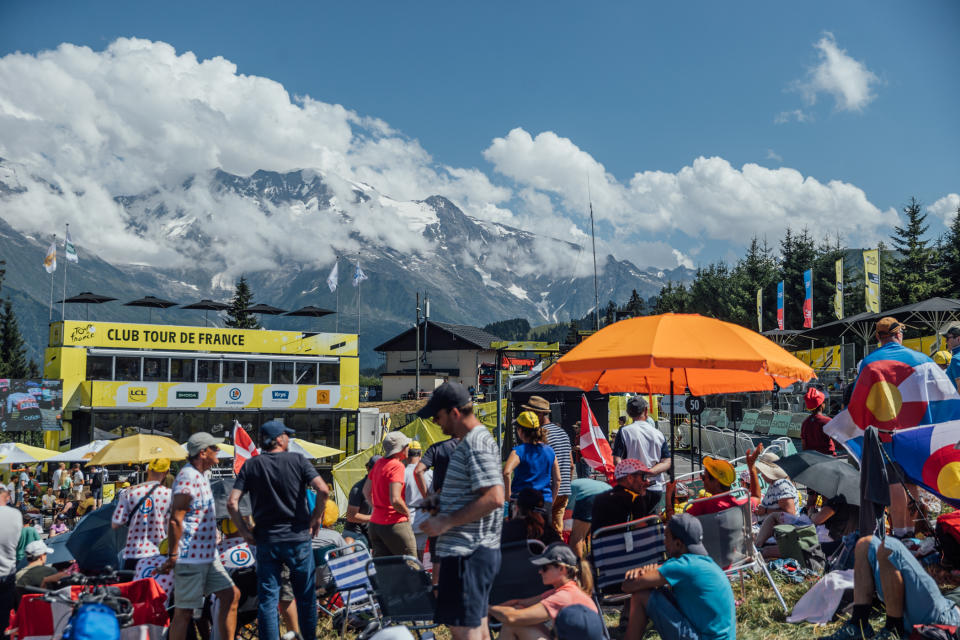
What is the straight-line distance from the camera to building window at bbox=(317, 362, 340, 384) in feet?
133

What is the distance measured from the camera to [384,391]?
61938 mm

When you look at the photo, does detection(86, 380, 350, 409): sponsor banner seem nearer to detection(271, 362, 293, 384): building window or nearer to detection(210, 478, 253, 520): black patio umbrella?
detection(271, 362, 293, 384): building window

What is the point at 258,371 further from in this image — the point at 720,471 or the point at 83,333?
the point at 720,471

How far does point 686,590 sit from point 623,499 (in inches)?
43.5

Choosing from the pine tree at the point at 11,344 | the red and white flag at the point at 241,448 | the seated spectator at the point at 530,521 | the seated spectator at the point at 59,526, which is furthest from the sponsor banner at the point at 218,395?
the pine tree at the point at 11,344

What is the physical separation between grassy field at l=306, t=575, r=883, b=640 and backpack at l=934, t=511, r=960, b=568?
1.79 feet

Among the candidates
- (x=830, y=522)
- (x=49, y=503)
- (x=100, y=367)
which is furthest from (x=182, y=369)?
(x=830, y=522)

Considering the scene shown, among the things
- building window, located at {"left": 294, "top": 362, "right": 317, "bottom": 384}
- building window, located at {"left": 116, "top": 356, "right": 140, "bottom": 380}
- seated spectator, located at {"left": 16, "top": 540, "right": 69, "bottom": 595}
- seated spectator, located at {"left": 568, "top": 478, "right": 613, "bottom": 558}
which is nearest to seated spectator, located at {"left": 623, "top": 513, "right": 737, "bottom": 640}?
seated spectator, located at {"left": 568, "top": 478, "right": 613, "bottom": 558}

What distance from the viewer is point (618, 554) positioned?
16.0 feet

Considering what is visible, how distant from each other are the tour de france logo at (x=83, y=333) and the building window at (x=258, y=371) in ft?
24.9

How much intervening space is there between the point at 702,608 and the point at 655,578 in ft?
0.97

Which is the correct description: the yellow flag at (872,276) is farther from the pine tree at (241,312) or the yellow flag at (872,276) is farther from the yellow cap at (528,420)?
the pine tree at (241,312)

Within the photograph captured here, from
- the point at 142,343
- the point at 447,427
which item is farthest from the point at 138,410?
the point at 447,427

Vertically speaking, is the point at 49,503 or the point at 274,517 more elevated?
the point at 274,517
